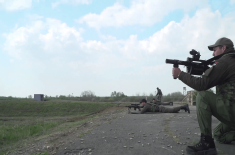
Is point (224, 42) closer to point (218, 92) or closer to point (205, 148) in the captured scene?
point (218, 92)

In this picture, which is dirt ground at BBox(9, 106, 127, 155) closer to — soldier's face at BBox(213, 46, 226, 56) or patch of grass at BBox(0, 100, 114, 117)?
soldier's face at BBox(213, 46, 226, 56)

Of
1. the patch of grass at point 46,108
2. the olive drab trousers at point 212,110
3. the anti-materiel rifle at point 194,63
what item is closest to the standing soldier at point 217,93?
the olive drab trousers at point 212,110

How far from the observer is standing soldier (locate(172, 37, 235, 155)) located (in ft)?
9.61

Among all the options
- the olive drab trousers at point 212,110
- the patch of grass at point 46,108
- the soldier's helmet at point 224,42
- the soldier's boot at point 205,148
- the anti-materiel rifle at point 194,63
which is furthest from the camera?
the patch of grass at point 46,108

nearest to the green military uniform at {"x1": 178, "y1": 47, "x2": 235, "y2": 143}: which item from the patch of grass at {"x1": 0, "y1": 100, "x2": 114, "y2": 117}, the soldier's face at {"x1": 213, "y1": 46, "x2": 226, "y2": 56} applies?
the soldier's face at {"x1": 213, "y1": 46, "x2": 226, "y2": 56}

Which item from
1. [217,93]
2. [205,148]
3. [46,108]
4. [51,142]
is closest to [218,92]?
[217,93]

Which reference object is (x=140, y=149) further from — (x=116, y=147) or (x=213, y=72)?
(x=213, y=72)

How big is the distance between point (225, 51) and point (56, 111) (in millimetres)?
29741

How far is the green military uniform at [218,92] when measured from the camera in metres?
2.91

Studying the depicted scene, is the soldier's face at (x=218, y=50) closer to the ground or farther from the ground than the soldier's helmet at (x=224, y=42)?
closer to the ground

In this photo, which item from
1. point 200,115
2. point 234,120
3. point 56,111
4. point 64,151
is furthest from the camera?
point 56,111

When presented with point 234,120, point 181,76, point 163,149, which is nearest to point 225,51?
point 181,76

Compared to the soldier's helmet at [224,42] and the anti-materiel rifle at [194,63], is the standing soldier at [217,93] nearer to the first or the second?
the soldier's helmet at [224,42]

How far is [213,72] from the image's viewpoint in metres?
2.95
